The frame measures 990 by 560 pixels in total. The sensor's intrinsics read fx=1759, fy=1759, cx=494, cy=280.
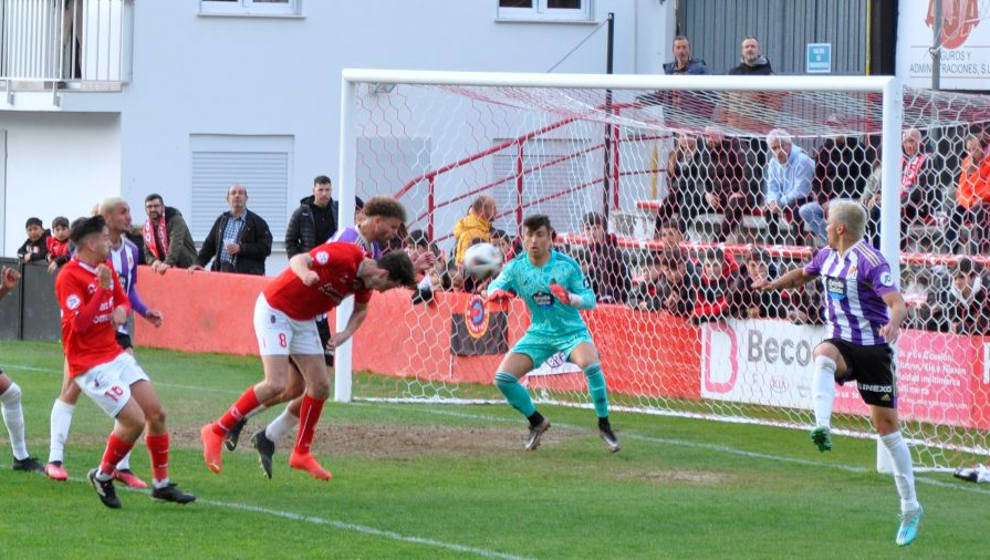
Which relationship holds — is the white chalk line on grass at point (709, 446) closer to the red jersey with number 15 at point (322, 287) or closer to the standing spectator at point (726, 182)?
the standing spectator at point (726, 182)

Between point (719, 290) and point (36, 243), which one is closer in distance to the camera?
point (719, 290)

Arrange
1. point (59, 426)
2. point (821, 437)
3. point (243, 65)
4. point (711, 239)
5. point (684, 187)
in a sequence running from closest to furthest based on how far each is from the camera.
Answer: point (821, 437) → point (59, 426) → point (711, 239) → point (684, 187) → point (243, 65)

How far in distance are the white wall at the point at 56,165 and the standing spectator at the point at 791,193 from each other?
1314 cm

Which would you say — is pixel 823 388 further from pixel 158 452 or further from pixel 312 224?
pixel 312 224

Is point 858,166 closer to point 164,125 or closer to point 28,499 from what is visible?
point 28,499

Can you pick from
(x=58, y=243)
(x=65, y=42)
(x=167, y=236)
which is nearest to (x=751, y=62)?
(x=167, y=236)

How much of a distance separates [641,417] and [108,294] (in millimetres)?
6848

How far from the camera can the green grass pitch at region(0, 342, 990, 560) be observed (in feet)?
30.7

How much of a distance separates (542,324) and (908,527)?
4.50 meters

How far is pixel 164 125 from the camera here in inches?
1054

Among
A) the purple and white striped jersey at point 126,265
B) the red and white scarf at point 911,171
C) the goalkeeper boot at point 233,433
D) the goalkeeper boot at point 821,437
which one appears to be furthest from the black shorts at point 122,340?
the red and white scarf at point 911,171

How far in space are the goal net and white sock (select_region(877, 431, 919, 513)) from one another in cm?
259

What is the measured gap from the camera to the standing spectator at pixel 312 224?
62.8ft

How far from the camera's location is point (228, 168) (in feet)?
89.5
